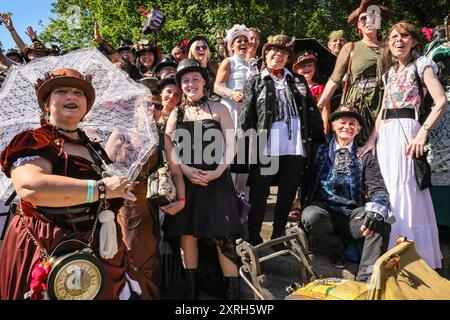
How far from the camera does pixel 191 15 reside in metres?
14.4

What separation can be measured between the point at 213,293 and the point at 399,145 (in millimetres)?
2093

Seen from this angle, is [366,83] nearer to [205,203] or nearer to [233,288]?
[205,203]

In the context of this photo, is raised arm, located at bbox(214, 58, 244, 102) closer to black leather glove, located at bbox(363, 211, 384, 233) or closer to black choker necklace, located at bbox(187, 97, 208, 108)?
black choker necklace, located at bbox(187, 97, 208, 108)

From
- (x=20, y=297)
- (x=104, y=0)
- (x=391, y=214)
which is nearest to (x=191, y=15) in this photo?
(x=104, y=0)

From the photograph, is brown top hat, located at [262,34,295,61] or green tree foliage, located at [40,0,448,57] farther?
green tree foliage, located at [40,0,448,57]

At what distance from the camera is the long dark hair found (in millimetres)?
3561

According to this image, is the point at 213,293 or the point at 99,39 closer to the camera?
the point at 213,293

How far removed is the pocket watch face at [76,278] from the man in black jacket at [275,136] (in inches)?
78.8

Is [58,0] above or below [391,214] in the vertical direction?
above

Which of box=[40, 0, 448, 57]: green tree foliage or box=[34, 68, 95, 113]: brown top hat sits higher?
box=[40, 0, 448, 57]: green tree foliage

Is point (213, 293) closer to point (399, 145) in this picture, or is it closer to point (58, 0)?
point (399, 145)

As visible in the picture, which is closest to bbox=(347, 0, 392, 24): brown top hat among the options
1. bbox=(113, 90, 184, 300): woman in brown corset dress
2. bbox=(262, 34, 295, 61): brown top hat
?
bbox=(262, 34, 295, 61): brown top hat

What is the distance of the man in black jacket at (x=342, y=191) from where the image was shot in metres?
3.49

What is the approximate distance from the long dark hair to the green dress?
14 centimetres
